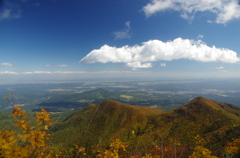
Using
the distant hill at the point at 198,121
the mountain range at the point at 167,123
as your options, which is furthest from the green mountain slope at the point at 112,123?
the distant hill at the point at 198,121

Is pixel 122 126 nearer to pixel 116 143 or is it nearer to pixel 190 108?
pixel 190 108

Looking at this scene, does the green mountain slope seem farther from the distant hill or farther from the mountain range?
the distant hill

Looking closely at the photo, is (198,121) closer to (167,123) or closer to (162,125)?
(167,123)

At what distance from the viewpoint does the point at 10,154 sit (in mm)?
3064

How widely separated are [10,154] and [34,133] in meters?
0.64

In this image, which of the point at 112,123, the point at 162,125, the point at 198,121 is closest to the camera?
the point at 198,121

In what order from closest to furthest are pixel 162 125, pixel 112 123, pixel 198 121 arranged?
pixel 198 121 → pixel 162 125 → pixel 112 123

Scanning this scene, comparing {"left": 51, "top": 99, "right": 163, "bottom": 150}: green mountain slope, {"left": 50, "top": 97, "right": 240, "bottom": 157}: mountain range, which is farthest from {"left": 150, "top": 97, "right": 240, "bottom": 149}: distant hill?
{"left": 51, "top": 99, "right": 163, "bottom": 150}: green mountain slope

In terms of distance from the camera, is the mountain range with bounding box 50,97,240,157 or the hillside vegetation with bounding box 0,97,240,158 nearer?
the hillside vegetation with bounding box 0,97,240,158

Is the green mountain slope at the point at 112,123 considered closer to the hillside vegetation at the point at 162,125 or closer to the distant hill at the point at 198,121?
the hillside vegetation at the point at 162,125

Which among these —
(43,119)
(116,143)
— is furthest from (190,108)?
(43,119)

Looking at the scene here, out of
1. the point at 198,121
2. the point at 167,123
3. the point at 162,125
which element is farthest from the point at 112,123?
the point at 198,121

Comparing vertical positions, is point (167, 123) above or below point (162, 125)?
above

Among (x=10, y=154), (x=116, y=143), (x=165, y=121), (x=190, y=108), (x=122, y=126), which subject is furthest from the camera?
(x=122, y=126)
